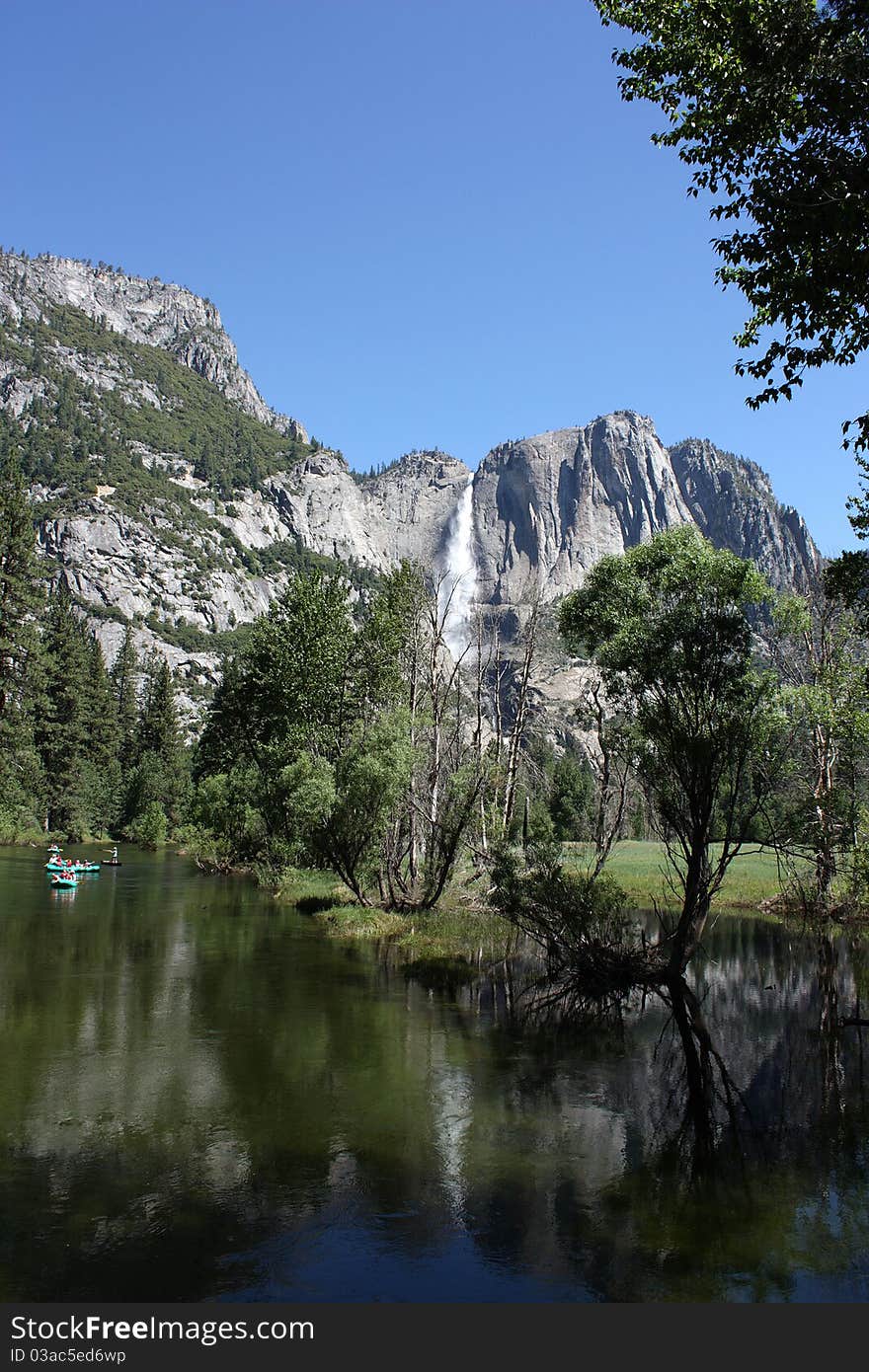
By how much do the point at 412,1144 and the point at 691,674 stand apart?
11.9 metres

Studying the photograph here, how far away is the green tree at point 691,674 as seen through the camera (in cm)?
1892

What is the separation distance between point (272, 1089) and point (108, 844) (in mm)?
67681

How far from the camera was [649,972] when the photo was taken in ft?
67.1

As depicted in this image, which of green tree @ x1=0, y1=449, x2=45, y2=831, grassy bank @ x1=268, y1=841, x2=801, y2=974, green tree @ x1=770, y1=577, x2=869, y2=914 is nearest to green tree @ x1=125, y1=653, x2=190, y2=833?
green tree @ x1=0, y1=449, x2=45, y2=831

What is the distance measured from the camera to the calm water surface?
770 centimetres

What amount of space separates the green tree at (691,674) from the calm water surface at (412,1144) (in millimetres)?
4293

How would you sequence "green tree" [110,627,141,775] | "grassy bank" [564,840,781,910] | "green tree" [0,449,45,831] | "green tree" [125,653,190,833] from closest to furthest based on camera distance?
"grassy bank" [564,840,781,910], "green tree" [0,449,45,831], "green tree" [125,653,190,833], "green tree" [110,627,141,775]

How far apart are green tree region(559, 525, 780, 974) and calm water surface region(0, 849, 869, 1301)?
14.1ft

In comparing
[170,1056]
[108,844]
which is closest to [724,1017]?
[170,1056]

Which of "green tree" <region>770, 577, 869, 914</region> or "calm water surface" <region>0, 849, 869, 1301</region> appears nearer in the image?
"calm water surface" <region>0, 849, 869, 1301</region>

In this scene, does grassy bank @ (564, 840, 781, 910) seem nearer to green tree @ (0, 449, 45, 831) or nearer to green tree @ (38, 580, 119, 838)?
green tree @ (0, 449, 45, 831)

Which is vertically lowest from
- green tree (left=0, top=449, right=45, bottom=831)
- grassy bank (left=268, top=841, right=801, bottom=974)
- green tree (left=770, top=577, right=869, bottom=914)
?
grassy bank (left=268, top=841, right=801, bottom=974)

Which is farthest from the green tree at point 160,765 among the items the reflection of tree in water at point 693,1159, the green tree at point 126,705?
the reflection of tree in water at point 693,1159

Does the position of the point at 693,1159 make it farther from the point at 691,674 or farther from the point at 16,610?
the point at 16,610
